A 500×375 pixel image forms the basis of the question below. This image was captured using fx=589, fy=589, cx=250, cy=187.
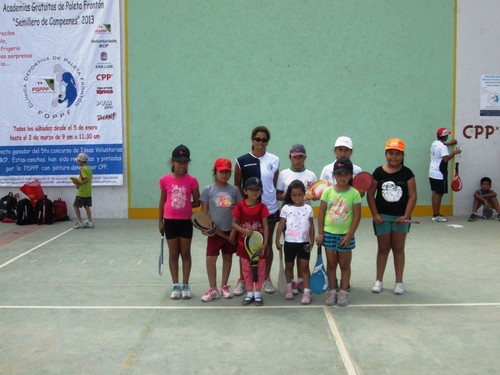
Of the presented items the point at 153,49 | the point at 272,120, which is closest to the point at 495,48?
the point at 272,120

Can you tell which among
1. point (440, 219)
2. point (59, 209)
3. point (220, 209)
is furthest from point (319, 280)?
point (59, 209)

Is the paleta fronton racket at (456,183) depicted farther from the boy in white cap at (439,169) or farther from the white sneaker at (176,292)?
the white sneaker at (176,292)

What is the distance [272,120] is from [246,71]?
1124 millimetres

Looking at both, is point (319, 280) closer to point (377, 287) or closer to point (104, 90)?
point (377, 287)

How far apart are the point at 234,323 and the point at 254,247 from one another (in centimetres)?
88

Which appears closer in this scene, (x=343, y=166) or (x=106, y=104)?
(x=343, y=166)

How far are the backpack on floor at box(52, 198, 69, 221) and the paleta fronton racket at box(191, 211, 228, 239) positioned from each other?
21.3ft

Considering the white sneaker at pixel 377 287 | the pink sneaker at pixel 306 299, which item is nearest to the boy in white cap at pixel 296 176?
the pink sneaker at pixel 306 299

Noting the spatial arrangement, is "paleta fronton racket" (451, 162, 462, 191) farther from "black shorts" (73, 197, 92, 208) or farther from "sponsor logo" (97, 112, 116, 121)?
"black shorts" (73, 197, 92, 208)

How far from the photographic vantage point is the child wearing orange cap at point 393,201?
20.8 ft

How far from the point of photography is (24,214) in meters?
11.6

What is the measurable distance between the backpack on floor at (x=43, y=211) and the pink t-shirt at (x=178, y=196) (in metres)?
6.00

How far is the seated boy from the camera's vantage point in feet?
38.7

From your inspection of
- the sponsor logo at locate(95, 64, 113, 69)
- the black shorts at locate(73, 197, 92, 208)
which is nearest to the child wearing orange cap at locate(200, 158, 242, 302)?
the black shorts at locate(73, 197, 92, 208)
